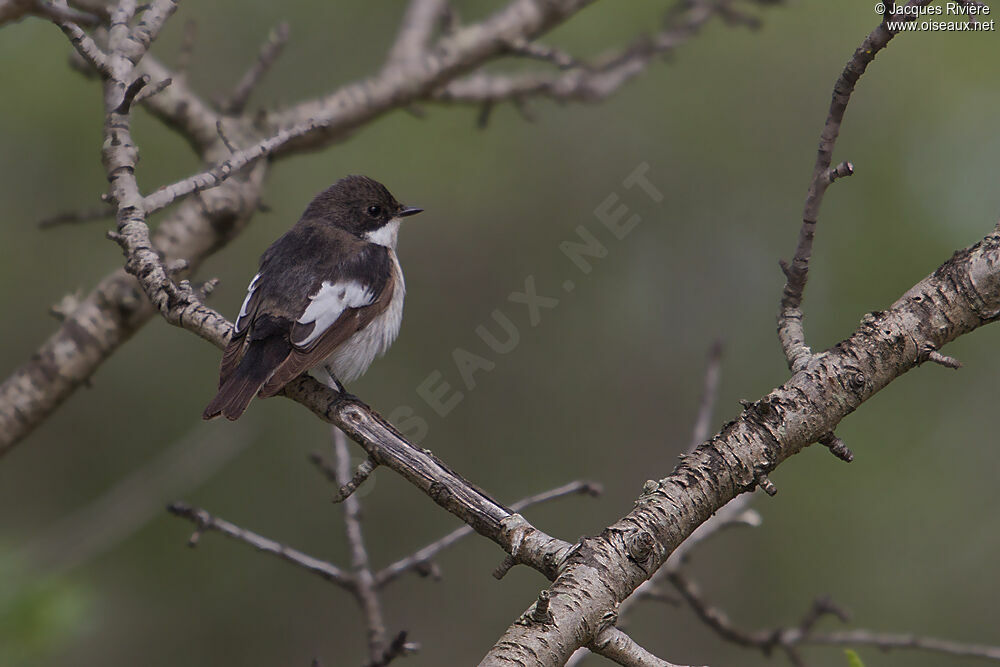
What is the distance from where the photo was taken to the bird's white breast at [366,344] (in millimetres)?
4387

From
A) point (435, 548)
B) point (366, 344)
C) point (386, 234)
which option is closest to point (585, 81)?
point (386, 234)

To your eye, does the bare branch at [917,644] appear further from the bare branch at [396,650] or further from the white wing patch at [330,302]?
the white wing patch at [330,302]

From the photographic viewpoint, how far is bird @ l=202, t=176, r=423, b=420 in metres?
3.71

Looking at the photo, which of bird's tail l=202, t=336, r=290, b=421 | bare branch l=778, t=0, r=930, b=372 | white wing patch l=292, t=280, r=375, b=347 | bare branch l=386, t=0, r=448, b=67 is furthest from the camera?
bare branch l=386, t=0, r=448, b=67

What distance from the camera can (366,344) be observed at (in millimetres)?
4516

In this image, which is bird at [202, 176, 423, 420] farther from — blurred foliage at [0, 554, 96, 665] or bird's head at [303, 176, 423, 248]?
blurred foliage at [0, 554, 96, 665]

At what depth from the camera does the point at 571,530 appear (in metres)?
7.44

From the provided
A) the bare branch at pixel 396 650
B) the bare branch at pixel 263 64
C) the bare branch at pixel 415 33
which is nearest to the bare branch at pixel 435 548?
the bare branch at pixel 396 650

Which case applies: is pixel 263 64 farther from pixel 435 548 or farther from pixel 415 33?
pixel 435 548

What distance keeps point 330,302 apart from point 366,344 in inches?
Answer: 12.3

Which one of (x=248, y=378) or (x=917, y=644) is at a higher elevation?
(x=248, y=378)

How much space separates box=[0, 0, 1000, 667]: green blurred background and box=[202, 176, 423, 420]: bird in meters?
1.41

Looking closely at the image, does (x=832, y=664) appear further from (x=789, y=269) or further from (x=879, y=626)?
(x=789, y=269)

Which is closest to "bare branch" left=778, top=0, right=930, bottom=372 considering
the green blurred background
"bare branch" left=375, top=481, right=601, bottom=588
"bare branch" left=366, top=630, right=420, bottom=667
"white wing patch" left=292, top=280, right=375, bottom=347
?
"bare branch" left=375, top=481, right=601, bottom=588
